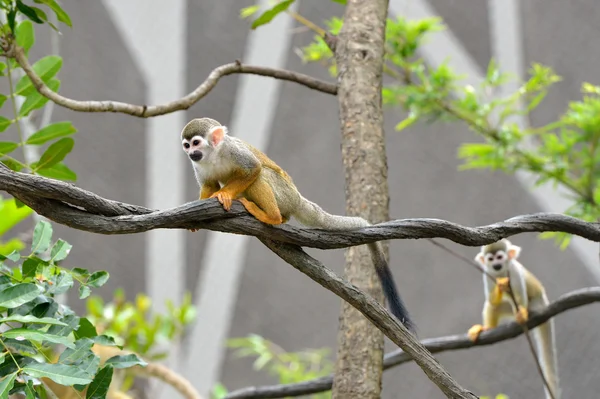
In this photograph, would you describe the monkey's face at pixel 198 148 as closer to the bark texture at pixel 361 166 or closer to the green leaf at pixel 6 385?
the bark texture at pixel 361 166

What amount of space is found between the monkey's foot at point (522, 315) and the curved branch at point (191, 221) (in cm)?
125

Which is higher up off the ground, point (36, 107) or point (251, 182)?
point (36, 107)

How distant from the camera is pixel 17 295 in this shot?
1555 millimetres

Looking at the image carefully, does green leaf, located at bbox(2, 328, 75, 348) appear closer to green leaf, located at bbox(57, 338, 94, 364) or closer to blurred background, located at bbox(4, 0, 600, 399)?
green leaf, located at bbox(57, 338, 94, 364)

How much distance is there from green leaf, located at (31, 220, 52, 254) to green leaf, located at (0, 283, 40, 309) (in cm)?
39

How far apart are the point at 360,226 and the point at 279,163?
418 centimetres

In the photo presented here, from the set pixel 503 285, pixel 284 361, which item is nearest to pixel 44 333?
pixel 503 285

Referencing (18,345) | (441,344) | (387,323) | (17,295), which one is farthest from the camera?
(441,344)

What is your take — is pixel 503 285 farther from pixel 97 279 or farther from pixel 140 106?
pixel 97 279

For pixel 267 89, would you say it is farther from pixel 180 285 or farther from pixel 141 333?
pixel 141 333

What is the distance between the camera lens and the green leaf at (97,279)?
1887 mm

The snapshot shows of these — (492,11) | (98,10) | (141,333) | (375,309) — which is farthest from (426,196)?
(375,309)

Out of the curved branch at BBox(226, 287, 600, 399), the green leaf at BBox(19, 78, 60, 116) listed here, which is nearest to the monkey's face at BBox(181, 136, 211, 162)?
the green leaf at BBox(19, 78, 60, 116)

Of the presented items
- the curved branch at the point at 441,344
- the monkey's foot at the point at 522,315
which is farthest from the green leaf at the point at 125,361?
the monkey's foot at the point at 522,315
